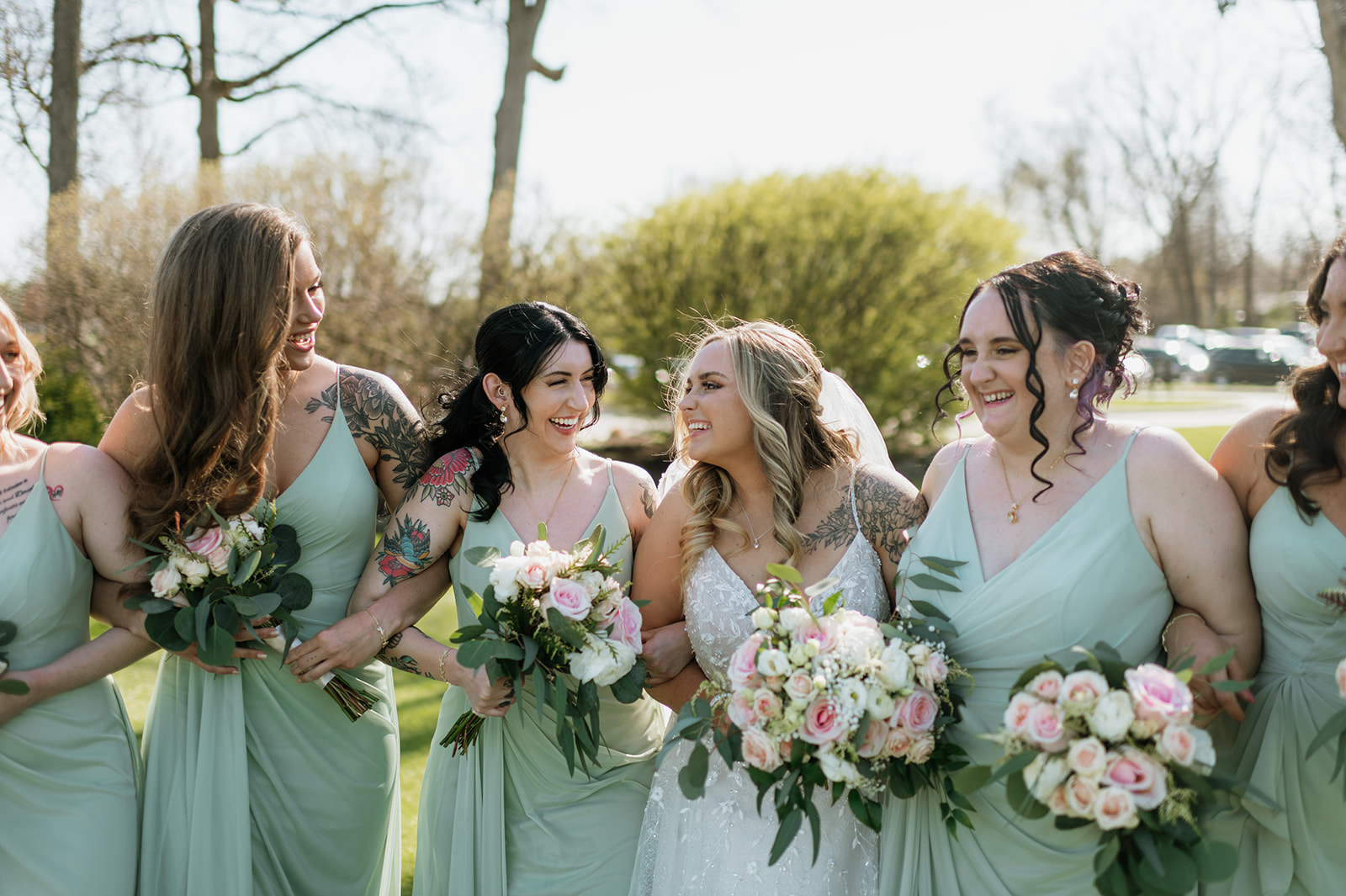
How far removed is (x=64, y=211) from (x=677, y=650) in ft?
41.8

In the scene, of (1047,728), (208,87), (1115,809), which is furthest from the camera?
Result: (208,87)

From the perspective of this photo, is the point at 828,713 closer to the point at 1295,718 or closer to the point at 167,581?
the point at 1295,718

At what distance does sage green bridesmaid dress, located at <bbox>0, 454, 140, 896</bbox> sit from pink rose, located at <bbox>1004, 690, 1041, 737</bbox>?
9.40 feet

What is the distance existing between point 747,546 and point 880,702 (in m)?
1.09

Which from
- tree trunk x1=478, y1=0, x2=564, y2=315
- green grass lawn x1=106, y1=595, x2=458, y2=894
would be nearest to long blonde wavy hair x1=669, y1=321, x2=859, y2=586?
green grass lawn x1=106, y1=595, x2=458, y2=894

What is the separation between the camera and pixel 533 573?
3.01m

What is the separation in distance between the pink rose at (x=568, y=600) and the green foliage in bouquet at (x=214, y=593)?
976 millimetres

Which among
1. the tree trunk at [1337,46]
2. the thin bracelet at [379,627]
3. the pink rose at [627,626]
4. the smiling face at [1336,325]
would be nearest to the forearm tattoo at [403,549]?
the thin bracelet at [379,627]

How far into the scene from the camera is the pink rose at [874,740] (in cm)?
266

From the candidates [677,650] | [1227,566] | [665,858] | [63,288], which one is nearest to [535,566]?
[677,650]

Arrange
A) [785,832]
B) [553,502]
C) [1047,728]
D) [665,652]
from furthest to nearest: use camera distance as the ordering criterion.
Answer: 1. [553,502]
2. [665,652]
3. [785,832]
4. [1047,728]

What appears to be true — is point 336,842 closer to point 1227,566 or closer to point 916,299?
point 1227,566

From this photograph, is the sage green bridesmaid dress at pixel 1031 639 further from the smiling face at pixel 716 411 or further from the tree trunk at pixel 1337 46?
the tree trunk at pixel 1337 46

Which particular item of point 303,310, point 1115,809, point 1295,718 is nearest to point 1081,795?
point 1115,809
